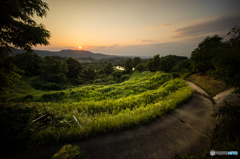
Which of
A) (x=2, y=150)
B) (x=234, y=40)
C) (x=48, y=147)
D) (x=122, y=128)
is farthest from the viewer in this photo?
(x=122, y=128)

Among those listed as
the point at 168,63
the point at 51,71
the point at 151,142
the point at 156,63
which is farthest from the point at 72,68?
the point at 168,63

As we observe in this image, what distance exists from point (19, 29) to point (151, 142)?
30.3 ft

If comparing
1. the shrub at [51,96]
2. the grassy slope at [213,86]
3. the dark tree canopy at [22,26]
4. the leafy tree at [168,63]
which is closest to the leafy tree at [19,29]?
A: the dark tree canopy at [22,26]

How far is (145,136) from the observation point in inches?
139

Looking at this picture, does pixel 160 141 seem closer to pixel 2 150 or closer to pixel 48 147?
pixel 48 147

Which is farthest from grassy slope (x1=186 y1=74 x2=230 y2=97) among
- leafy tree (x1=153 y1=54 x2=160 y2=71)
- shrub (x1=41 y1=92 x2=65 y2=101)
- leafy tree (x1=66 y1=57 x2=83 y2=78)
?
leafy tree (x1=66 y1=57 x2=83 y2=78)

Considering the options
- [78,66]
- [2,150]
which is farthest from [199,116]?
[78,66]

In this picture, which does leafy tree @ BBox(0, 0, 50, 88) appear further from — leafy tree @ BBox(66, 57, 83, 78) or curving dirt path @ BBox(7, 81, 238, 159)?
leafy tree @ BBox(66, 57, 83, 78)

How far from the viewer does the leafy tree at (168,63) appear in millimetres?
33875

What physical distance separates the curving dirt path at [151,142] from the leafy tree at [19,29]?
571cm

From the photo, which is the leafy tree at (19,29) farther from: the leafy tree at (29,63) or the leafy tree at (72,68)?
the leafy tree at (72,68)

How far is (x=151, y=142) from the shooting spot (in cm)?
330

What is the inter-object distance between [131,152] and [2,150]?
409 cm

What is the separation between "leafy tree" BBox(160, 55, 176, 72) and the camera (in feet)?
111
